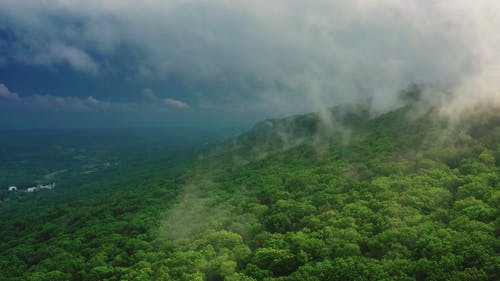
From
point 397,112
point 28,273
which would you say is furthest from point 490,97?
point 28,273

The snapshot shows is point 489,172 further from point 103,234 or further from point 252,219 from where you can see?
point 103,234

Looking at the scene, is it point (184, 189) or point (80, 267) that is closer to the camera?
point (80, 267)

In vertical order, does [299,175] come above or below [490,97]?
below

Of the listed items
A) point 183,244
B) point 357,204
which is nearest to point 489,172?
point 357,204

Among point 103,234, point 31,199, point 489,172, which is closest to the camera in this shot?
point 489,172

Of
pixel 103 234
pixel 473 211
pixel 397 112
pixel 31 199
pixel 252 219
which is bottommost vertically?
pixel 31 199

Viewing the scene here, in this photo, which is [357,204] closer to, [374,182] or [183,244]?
[374,182]

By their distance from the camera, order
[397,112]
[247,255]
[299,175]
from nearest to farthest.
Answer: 1. [247,255]
2. [299,175]
3. [397,112]
